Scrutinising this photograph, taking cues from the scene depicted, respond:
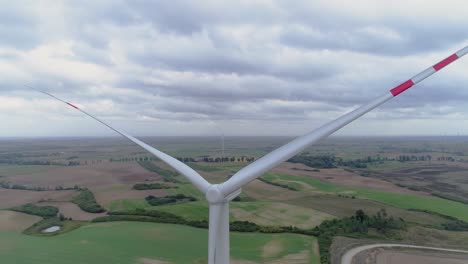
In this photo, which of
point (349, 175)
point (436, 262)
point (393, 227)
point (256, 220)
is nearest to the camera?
point (436, 262)

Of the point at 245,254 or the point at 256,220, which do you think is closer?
the point at 245,254

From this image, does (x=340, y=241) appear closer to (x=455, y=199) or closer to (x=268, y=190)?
(x=268, y=190)

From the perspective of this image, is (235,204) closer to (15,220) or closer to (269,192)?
(269,192)

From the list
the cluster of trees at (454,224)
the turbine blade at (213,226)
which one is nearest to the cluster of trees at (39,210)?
the turbine blade at (213,226)

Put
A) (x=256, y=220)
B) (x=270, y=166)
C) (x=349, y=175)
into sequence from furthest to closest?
(x=349, y=175) → (x=256, y=220) → (x=270, y=166)

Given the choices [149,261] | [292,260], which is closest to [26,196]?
[149,261]

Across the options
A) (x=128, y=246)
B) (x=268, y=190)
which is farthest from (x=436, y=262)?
(x=268, y=190)

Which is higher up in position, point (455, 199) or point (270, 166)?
point (270, 166)

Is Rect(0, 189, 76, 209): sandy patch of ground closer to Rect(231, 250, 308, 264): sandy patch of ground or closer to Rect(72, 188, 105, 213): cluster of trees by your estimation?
Rect(72, 188, 105, 213): cluster of trees
